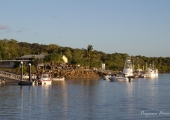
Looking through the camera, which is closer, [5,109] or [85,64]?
[5,109]

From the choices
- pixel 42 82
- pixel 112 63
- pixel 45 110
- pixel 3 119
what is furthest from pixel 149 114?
pixel 112 63

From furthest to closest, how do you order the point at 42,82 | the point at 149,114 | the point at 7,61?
the point at 7,61
the point at 42,82
the point at 149,114

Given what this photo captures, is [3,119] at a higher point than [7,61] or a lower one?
lower

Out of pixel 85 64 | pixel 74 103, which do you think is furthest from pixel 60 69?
pixel 74 103

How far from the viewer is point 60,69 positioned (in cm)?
12256

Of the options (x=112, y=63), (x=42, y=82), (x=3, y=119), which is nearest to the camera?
(x=3, y=119)

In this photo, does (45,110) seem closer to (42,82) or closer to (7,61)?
(42,82)

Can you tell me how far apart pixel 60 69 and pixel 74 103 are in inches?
3118

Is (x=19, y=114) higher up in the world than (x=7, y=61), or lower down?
lower down

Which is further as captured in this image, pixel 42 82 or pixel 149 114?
pixel 42 82

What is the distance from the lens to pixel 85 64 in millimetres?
135625

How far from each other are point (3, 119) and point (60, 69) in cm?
8978

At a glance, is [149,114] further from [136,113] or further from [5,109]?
[5,109]

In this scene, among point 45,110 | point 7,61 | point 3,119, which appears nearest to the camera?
point 3,119
